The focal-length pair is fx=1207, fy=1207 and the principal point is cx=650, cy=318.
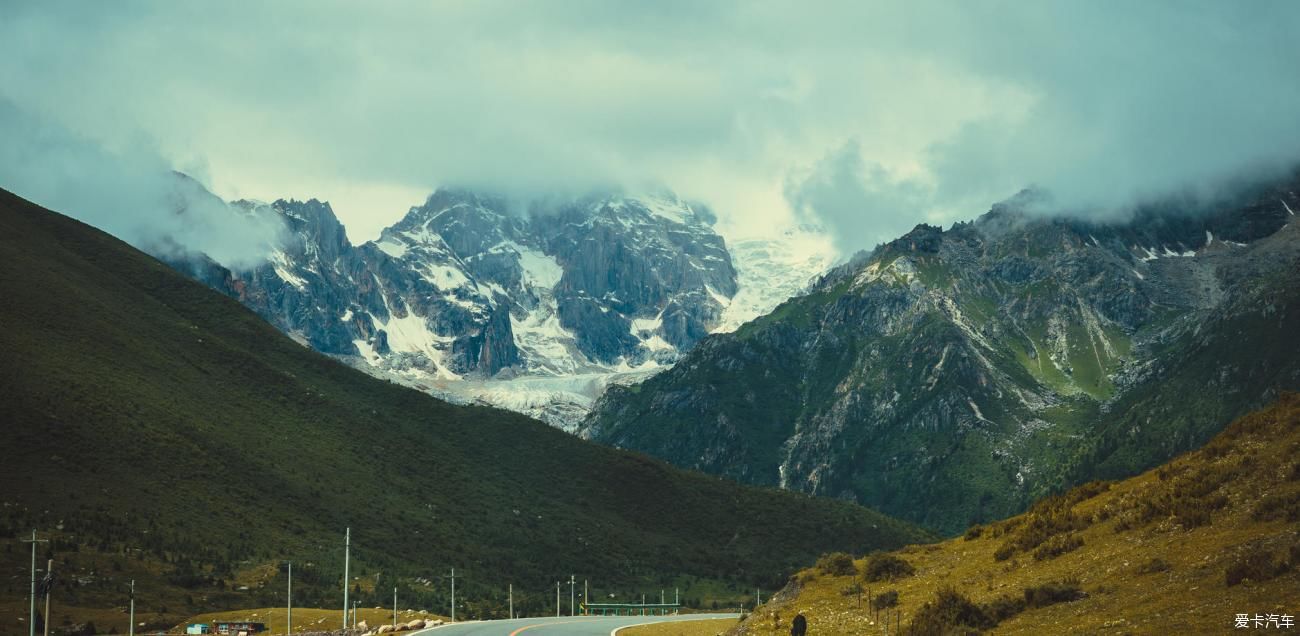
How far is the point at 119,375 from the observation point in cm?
18638

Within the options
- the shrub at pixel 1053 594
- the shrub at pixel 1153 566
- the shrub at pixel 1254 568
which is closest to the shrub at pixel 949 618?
the shrub at pixel 1053 594

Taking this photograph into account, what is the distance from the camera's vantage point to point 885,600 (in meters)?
55.9

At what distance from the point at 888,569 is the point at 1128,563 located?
812 inches

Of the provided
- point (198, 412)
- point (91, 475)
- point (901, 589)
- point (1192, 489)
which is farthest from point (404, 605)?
point (1192, 489)

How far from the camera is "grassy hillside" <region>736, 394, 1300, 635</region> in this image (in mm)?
37844

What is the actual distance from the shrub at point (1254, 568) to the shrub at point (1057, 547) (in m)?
13.6

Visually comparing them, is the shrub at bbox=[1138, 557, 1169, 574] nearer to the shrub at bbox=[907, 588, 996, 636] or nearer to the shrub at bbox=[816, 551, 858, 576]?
the shrub at bbox=[907, 588, 996, 636]

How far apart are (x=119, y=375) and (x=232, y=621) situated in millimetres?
83150

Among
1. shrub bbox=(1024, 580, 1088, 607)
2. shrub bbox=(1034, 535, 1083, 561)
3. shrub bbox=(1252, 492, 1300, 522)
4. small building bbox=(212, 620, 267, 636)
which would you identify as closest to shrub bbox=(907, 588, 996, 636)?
shrub bbox=(1024, 580, 1088, 607)

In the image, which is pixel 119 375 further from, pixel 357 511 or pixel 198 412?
pixel 357 511

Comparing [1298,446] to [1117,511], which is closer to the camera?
[1298,446]

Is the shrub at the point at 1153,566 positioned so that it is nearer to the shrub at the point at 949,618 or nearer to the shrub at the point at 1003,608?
the shrub at the point at 1003,608

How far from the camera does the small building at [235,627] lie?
103938 millimetres

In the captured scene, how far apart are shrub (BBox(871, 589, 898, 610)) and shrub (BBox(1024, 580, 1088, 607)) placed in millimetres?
10586
